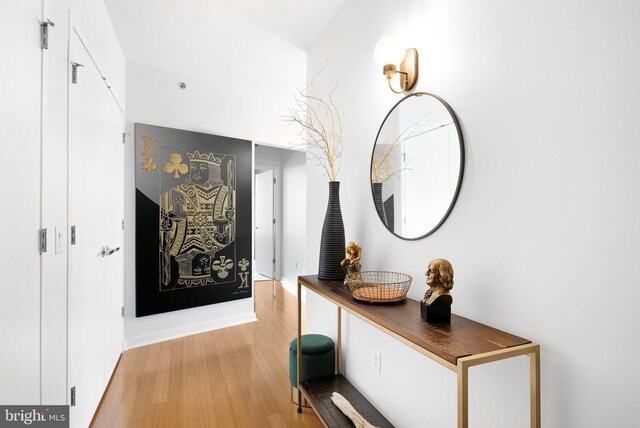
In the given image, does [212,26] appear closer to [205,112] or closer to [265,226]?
[205,112]

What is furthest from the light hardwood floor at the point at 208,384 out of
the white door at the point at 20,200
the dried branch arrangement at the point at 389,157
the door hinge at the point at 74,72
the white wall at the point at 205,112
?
the door hinge at the point at 74,72

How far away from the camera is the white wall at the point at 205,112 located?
3.00m

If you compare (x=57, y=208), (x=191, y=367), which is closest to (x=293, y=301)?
(x=191, y=367)

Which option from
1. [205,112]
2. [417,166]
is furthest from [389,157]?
[205,112]

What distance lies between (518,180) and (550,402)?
65 centimetres

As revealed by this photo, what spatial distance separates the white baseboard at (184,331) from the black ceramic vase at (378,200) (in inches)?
99.0

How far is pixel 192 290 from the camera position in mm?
3320

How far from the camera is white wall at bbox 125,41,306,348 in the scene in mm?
3002

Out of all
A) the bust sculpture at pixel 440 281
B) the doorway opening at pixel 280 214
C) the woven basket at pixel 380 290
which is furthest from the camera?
the doorway opening at pixel 280 214

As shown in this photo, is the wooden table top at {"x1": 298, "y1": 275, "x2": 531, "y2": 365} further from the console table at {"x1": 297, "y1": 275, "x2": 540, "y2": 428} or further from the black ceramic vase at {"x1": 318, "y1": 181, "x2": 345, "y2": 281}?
the black ceramic vase at {"x1": 318, "y1": 181, "x2": 345, "y2": 281}

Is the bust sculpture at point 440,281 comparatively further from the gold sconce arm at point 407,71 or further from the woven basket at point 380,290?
the gold sconce arm at point 407,71

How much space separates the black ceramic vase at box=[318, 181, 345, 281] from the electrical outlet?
0.44 metres

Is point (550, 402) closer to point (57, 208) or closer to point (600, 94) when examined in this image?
point (600, 94)

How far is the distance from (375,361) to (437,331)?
0.85 m
